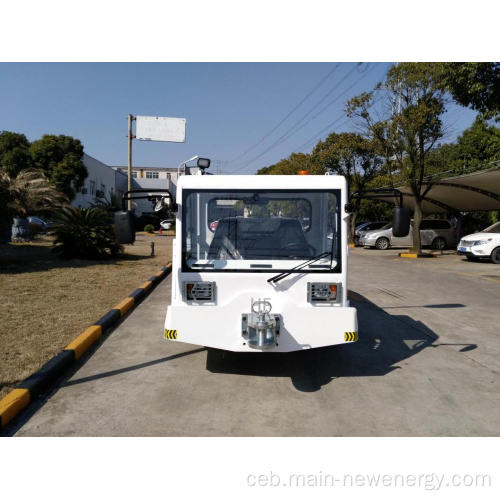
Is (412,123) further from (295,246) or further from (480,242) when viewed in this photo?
(295,246)

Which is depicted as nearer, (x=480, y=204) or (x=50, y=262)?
(x=50, y=262)

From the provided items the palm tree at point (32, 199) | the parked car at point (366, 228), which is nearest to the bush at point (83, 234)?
the palm tree at point (32, 199)

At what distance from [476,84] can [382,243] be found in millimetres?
15062

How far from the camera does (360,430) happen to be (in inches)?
144

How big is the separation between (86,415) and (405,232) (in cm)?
355

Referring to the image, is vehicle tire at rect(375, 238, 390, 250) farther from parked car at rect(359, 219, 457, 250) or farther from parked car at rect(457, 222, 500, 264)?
parked car at rect(457, 222, 500, 264)

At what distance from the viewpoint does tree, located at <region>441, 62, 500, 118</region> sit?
11273mm

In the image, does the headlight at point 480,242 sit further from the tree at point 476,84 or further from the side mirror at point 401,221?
the side mirror at point 401,221

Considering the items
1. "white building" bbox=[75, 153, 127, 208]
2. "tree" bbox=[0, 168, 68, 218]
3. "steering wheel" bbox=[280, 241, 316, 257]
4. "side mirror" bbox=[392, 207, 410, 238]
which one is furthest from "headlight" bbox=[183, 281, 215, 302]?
"white building" bbox=[75, 153, 127, 208]

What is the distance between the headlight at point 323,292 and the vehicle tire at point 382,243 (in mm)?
21906

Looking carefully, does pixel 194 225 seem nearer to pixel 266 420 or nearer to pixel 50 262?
pixel 266 420
